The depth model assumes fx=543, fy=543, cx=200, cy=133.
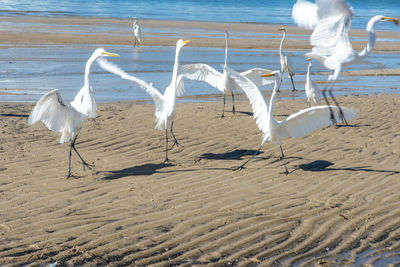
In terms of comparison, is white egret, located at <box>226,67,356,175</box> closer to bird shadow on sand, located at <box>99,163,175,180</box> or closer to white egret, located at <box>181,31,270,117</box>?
bird shadow on sand, located at <box>99,163,175,180</box>

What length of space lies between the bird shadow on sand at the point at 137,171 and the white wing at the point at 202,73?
13.6ft

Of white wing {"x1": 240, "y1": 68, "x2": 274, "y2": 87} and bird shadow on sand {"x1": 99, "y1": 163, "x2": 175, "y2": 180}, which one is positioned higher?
white wing {"x1": 240, "y1": 68, "x2": 274, "y2": 87}

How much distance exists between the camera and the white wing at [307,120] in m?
7.51

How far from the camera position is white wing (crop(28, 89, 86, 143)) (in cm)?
707

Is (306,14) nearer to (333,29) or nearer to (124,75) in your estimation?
(333,29)

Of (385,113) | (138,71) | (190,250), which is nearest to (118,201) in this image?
(190,250)

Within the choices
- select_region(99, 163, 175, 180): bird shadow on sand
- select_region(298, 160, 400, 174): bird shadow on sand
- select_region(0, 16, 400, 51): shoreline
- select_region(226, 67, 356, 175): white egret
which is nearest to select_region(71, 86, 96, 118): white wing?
select_region(99, 163, 175, 180): bird shadow on sand

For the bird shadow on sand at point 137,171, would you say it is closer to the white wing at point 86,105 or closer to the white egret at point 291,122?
the white wing at point 86,105

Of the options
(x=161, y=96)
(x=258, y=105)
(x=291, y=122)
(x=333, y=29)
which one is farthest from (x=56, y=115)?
(x=333, y=29)

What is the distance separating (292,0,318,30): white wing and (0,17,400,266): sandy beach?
198cm

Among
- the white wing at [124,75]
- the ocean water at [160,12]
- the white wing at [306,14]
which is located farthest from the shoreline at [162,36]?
the white wing at [306,14]

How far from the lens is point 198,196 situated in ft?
21.2

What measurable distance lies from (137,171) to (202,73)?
4.91 metres

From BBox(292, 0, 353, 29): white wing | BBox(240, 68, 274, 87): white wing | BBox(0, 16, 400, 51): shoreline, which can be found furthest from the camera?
BBox(0, 16, 400, 51): shoreline
